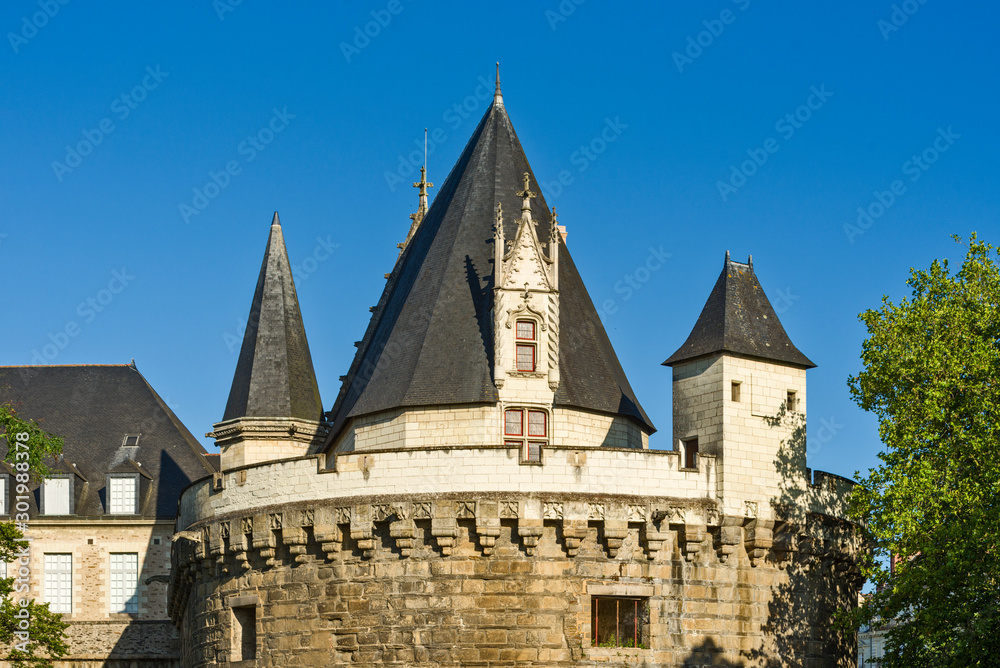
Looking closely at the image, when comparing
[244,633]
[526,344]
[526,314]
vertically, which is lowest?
[244,633]

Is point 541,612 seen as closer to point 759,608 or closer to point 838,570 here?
point 759,608

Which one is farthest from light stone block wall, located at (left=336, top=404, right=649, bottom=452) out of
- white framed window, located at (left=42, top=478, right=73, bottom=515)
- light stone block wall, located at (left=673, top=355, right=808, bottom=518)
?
white framed window, located at (left=42, top=478, right=73, bottom=515)

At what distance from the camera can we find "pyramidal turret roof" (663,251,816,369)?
32.2m

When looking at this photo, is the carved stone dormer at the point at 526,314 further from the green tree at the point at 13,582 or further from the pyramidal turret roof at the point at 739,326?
the green tree at the point at 13,582

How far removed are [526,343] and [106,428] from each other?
63.8ft

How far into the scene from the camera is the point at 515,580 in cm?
3012

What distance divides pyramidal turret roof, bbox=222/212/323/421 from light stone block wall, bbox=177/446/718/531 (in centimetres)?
917

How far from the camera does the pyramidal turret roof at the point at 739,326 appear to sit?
32156mm

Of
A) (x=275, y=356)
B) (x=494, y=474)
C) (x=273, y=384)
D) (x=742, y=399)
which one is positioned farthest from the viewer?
(x=275, y=356)

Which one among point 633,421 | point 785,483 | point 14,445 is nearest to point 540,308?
point 633,421

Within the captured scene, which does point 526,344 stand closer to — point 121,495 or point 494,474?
point 494,474

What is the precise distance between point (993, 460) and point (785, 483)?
14.2ft

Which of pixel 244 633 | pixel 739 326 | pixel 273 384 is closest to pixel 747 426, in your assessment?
pixel 739 326

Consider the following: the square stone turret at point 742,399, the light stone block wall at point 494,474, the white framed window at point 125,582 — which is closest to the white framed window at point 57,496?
the white framed window at point 125,582
